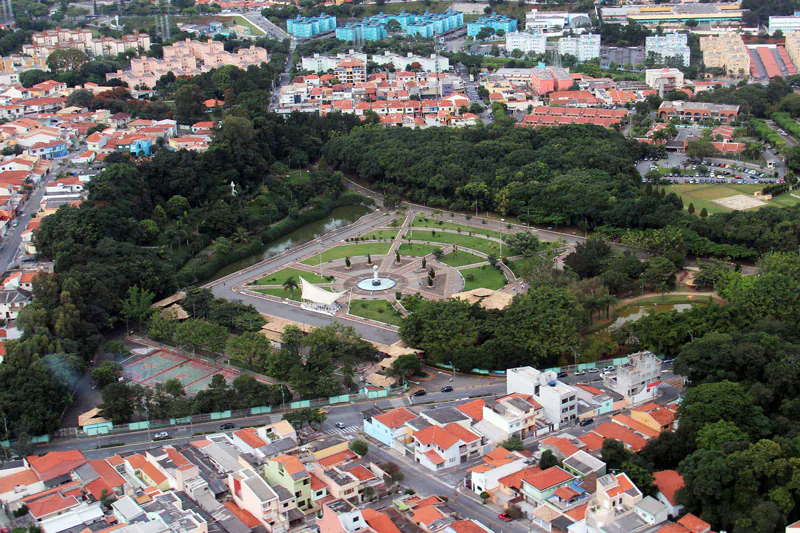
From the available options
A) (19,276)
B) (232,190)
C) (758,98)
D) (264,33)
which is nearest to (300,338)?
(19,276)

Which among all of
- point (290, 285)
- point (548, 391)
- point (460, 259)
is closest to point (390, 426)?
point (548, 391)

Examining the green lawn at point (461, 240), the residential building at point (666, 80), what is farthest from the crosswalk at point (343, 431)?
the residential building at point (666, 80)

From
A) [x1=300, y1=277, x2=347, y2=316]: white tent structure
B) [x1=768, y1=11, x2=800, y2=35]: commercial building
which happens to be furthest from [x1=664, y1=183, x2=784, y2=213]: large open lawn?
[x1=768, y1=11, x2=800, y2=35]: commercial building

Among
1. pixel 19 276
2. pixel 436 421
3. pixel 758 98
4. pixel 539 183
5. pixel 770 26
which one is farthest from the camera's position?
pixel 770 26

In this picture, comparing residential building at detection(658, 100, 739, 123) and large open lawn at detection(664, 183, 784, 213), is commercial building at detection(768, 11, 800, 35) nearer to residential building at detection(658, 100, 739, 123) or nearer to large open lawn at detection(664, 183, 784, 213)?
residential building at detection(658, 100, 739, 123)

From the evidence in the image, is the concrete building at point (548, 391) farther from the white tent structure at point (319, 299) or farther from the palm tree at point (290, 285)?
the palm tree at point (290, 285)

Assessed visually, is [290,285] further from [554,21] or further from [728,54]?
[554,21]

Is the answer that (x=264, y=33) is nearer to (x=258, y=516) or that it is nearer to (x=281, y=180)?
(x=281, y=180)
